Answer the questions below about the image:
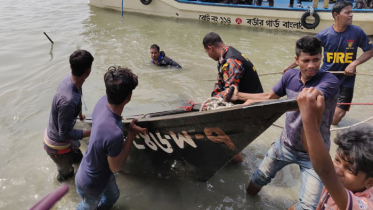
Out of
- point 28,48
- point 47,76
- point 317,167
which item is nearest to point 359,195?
point 317,167

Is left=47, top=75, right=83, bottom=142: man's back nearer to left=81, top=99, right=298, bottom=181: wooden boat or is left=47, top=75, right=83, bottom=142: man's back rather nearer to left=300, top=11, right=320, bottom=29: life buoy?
left=81, top=99, right=298, bottom=181: wooden boat

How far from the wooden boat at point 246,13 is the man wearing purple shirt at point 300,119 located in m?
8.47

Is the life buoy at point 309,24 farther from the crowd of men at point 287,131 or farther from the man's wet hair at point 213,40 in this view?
the man's wet hair at point 213,40

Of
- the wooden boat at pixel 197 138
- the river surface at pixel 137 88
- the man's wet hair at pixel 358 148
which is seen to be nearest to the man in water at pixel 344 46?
the river surface at pixel 137 88

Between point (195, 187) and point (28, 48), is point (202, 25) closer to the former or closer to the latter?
point (28, 48)

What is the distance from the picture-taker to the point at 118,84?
2.02 meters

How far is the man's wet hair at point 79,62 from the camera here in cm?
254

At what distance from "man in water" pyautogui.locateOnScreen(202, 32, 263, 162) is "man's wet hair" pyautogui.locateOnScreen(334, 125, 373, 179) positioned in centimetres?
161

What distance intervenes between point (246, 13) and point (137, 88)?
6.54 meters

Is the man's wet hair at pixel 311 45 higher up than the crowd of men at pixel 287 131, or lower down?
higher up

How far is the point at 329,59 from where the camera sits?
3.87 m

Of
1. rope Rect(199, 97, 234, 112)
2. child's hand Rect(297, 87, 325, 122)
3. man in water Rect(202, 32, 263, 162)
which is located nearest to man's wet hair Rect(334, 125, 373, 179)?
child's hand Rect(297, 87, 325, 122)

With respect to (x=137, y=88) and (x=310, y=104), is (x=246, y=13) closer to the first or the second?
(x=137, y=88)

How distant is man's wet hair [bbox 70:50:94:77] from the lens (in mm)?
2537
